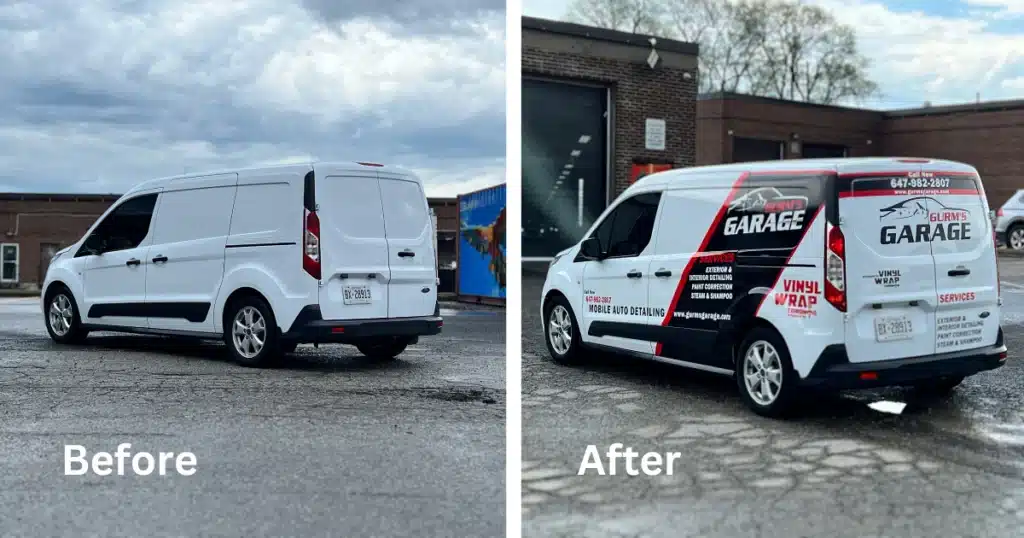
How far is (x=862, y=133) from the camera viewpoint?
2780cm

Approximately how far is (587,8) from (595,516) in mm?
14127

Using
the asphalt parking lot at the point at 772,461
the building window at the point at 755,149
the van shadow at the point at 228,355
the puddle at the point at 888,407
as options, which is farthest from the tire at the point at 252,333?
the building window at the point at 755,149

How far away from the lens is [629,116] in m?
18.7

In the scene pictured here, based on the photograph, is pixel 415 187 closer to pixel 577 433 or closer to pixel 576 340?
pixel 576 340

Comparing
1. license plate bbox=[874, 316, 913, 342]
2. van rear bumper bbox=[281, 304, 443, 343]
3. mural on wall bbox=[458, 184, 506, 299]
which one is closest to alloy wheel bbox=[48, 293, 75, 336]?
van rear bumper bbox=[281, 304, 443, 343]

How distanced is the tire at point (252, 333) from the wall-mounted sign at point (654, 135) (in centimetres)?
1160

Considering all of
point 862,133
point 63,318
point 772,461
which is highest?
point 862,133

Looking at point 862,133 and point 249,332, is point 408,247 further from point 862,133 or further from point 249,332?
point 862,133

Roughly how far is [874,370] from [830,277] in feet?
1.97

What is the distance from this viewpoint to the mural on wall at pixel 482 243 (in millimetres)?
18906

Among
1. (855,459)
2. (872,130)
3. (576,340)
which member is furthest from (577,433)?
(872,130)

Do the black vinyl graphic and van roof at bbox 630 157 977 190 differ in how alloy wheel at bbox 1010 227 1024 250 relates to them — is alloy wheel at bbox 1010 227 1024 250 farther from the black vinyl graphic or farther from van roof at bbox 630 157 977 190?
the black vinyl graphic

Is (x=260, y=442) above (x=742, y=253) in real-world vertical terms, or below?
below

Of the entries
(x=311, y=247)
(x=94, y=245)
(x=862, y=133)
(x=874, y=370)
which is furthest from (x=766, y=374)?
(x=862, y=133)
